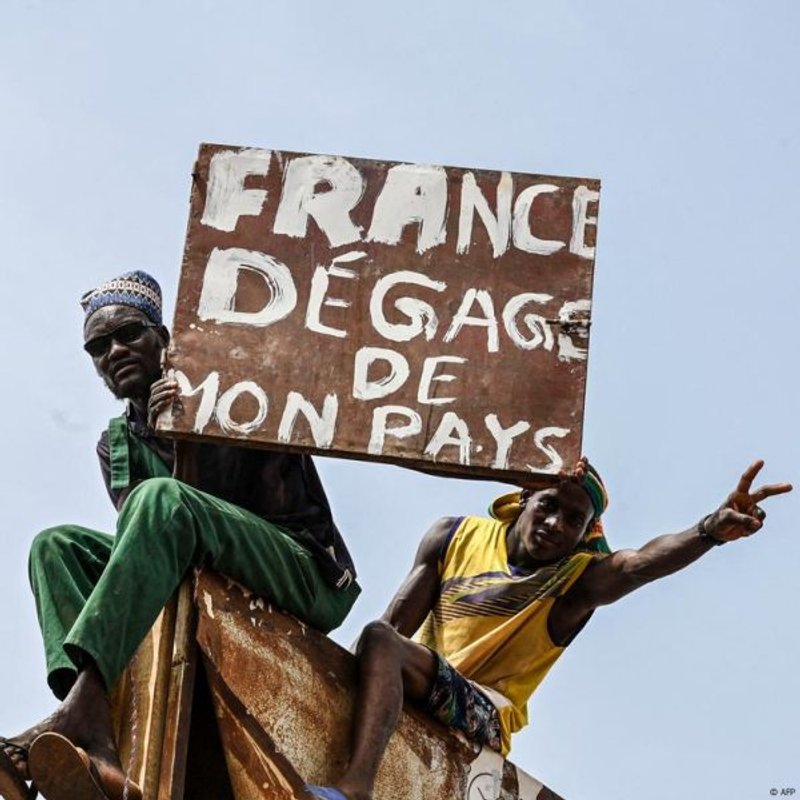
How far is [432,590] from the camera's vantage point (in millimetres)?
9523

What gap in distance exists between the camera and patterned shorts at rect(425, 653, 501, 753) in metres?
8.51

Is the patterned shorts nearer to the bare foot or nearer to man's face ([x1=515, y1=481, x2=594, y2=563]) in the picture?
man's face ([x1=515, y1=481, x2=594, y2=563])

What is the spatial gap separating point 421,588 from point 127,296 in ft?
6.21

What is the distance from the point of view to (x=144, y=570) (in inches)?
297

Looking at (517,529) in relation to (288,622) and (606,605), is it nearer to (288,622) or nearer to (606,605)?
(606,605)

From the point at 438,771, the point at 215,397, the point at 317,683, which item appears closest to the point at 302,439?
the point at 215,397

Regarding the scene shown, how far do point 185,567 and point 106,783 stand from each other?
993mm

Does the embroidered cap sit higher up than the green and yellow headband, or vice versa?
the embroidered cap

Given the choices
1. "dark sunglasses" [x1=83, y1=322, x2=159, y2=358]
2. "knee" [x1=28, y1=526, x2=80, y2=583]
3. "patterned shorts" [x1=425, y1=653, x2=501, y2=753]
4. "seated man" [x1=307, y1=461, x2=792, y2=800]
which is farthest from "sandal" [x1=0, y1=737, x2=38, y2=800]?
"seated man" [x1=307, y1=461, x2=792, y2=800]

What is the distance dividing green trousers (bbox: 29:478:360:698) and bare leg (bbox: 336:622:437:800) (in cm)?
22

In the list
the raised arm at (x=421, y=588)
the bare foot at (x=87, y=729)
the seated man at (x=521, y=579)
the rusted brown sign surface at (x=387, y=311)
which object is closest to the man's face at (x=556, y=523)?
the seated man at (x=521, y=579)

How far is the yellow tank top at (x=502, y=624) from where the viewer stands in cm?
923

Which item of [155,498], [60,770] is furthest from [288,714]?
[60,770]

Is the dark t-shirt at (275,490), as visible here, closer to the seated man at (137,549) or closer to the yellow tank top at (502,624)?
the seated man at (137,549)
